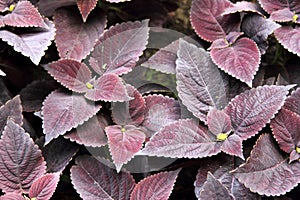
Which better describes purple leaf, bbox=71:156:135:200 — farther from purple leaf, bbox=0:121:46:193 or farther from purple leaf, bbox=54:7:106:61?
purple leaf, bbox=54:7:106:61

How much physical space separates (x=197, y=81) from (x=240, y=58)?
0.11 metres

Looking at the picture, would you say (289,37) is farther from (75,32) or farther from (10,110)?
(10,110)

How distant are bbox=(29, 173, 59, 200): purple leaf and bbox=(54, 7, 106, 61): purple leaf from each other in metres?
0.30

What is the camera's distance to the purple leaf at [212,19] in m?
1.21

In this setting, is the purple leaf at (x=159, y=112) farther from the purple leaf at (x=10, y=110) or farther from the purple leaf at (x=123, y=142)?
the purple leaf at (x=10, y=110)

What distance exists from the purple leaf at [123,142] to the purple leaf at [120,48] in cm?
14

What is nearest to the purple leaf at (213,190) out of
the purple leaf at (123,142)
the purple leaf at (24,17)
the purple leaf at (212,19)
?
the purple leaf at (123,142)

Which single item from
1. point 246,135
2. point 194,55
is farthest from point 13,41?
point 246,135

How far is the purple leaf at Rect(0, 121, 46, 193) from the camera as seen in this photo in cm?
102

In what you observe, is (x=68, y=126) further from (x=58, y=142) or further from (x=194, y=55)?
(x=194, y=55)

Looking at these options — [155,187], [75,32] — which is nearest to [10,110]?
[75,32]

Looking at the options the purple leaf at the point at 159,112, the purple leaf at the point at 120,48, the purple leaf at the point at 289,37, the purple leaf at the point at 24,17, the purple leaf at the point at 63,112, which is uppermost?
the purple leaf at the point at 24,17

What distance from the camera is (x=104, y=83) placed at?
1.11m

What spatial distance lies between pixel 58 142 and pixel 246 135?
16.6 inches
